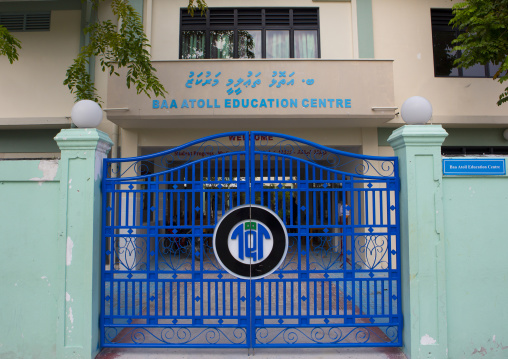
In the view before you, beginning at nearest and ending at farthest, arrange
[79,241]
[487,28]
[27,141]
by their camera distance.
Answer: [79,241], [487,28], [27,141]

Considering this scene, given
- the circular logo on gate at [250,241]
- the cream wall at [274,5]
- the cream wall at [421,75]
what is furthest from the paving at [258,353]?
the cream wall at [274,5]

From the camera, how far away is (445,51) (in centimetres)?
838

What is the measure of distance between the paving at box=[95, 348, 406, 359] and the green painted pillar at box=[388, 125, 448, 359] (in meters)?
0.36

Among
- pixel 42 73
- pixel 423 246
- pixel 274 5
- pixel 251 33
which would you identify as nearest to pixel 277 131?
pixel 251 33

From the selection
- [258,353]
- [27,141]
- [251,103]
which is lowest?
[258,353]

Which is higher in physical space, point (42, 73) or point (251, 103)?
point (42, 73)

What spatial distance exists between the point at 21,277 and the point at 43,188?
982 mm

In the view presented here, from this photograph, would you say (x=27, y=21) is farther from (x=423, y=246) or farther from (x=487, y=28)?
(x=487, y=28)

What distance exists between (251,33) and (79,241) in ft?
22.0

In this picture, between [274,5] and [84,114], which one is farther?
[274,5]

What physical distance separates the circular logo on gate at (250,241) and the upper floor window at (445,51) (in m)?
6.93

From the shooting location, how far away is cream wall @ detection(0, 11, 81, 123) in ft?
26.2

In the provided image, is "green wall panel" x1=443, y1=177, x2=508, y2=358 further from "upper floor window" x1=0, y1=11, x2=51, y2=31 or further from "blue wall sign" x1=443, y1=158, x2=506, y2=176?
"upper floor window" x1=0, y1=11, x2=51, y2=31

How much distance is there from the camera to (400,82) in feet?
26.5
